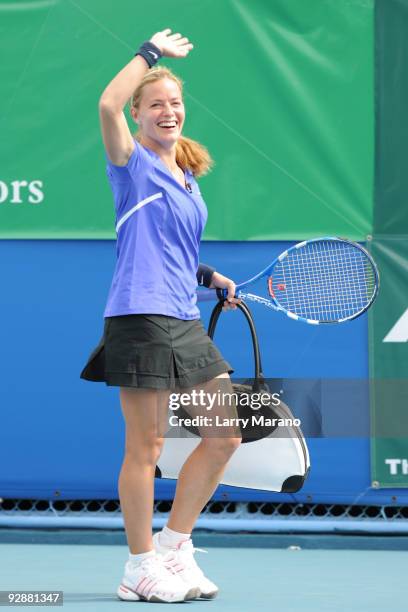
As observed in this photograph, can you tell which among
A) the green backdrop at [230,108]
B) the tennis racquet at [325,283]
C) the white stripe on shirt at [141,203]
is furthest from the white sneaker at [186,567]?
the green backdrop at [230,108]

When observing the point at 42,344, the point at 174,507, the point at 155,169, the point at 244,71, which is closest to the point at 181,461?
the point at 174,507

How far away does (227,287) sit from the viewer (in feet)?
12.0

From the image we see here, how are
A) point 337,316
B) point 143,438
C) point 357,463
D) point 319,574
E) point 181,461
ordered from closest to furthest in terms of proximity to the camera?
1. point 143,438
2. point 181,461
3. point 319,574
4. point 337,316
5. point 357,463

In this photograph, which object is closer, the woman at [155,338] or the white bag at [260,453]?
the woman at [155,338]

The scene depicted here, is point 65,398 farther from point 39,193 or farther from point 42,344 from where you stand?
point 39,193

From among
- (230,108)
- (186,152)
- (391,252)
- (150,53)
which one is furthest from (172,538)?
(230,108)

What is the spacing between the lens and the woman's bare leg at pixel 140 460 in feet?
11.2

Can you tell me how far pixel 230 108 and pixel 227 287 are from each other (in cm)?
143

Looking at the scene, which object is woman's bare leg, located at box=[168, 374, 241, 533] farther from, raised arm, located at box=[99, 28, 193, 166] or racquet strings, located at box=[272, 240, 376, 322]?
racquet strings, located at box=[272, 240, 376, 322]

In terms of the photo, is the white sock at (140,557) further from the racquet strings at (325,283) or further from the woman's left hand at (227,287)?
the racquet strings at (325,283)

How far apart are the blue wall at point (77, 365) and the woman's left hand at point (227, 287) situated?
1.18 metres

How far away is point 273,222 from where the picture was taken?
4.90 m

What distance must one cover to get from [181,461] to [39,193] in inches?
60.1

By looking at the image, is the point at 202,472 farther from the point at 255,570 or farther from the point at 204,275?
the point at 255,570
